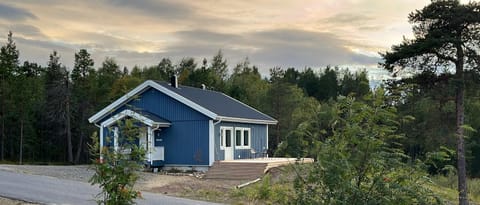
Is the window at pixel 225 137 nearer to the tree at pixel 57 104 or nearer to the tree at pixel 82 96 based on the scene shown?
the tree at pixel 82 96

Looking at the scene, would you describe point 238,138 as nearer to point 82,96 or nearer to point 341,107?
point 341,107

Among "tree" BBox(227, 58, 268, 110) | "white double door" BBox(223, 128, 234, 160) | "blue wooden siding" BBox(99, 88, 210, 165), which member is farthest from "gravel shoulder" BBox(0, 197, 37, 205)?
"tree" BBox(227, 58, 268, 110)

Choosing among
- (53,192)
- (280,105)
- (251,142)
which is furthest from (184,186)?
(280,105)

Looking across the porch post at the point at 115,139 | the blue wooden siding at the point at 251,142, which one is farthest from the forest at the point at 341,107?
the blue wooden siding at the point at 251,142

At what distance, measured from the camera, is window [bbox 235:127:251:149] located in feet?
80.9

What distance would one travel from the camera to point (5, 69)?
40094 millimetres

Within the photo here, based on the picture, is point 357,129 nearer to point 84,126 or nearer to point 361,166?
point 361,166

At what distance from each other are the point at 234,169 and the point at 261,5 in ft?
29.1

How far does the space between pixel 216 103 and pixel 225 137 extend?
2357mm

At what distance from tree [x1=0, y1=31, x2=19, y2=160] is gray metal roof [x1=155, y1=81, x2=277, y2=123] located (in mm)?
19937

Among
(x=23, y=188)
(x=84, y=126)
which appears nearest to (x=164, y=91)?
(x=23, y=188)

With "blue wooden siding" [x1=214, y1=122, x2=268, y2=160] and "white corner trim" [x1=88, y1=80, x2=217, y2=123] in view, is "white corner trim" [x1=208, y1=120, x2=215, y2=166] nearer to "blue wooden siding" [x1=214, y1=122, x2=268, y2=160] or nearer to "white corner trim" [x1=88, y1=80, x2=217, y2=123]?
"blue wooden siding" [x1=214, y1=122, x2=268, y2=160]

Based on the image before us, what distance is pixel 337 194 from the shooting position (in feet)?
12.7

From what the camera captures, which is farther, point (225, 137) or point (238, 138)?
point (238, 138)
